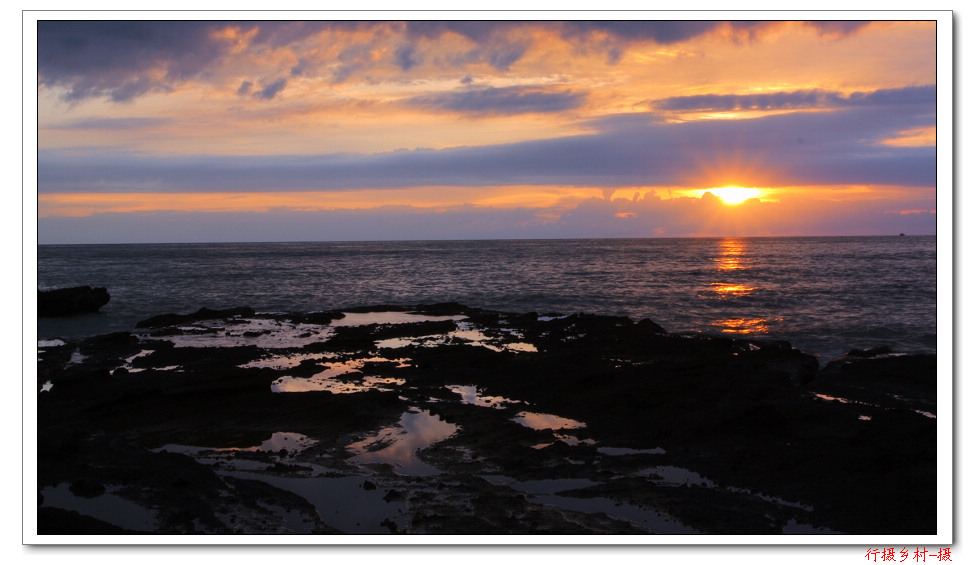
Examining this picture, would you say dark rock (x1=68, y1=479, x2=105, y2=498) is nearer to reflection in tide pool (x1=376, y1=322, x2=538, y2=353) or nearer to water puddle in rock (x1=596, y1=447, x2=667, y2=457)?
water puddle in rock (x1=596, y1=447, x2=667, y2=457)

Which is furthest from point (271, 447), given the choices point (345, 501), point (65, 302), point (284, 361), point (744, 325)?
point (65, 302)

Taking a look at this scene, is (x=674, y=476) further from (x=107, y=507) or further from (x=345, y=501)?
(x=107, y=507)

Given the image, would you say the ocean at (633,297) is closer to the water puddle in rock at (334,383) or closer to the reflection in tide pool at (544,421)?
the water puddle in rock at (334,383)

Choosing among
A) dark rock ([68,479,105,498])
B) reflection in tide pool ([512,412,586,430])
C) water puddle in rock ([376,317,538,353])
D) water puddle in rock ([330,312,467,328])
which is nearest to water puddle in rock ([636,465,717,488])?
reflection in tide pool ([512,412,586,430])

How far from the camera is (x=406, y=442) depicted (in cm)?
1016

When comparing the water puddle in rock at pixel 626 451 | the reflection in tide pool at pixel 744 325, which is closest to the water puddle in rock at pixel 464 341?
the water puddle in rock at pixel 626 451

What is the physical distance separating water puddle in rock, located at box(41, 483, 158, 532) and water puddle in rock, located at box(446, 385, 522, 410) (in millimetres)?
6395

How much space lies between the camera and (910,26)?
787 cm

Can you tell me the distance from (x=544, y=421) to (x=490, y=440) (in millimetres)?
1577

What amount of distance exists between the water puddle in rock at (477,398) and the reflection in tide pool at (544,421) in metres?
0.73

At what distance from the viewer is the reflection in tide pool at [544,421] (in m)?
11.0
